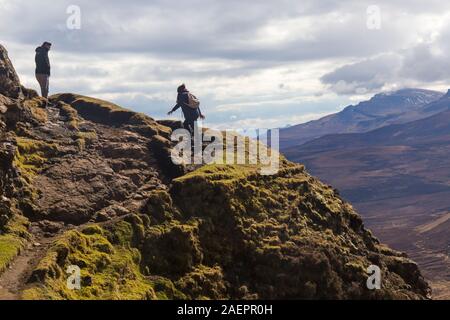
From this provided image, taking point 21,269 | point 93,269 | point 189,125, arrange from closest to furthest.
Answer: point 21,269 → point 93,269 → point 189,125

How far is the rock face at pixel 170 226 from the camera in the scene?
26.8 metres

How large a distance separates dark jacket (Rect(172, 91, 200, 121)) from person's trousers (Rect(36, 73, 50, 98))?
1148 cm

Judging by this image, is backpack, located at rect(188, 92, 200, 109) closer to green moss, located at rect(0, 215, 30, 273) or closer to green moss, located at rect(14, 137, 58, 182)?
green moss, located at rect(14, 137, 58, 182)

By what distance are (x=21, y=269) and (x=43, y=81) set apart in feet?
80.2

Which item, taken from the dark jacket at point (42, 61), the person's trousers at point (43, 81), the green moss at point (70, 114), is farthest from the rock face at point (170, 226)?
the dark jacket at point (42, 61)

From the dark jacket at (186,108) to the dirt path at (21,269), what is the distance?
1658 centimetres

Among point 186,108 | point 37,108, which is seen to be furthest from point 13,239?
point 186,108

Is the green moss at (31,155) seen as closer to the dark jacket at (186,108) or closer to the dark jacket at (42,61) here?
the dark jacket at (186,108)

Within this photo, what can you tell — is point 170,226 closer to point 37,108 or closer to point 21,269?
point 21,269

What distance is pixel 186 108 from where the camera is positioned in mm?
41500

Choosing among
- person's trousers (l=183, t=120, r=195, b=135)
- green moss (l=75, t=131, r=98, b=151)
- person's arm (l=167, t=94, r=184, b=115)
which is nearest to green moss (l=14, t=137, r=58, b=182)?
green moss (l=75, t=131, r=98, b=151)

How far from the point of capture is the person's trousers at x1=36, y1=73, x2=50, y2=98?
44.3 m
